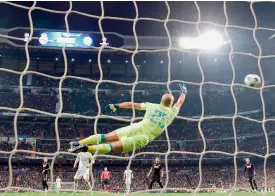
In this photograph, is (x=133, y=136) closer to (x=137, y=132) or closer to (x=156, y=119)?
(x=137, y=132)

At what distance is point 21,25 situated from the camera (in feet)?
70.0

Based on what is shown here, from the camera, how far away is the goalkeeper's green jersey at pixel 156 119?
4000mm

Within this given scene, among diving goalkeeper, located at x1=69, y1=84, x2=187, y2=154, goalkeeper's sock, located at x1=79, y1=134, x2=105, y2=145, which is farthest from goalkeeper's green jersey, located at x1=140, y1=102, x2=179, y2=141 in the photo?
goalkeeper's sock, located at x1=79, y1=134, x2=105, y2=145

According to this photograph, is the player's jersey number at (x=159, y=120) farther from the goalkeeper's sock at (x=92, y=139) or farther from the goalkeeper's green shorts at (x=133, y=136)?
the goalkeeper's sock at (x=92, y=139)

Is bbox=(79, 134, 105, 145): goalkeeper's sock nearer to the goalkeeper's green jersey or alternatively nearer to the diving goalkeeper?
the diving goalkeeper

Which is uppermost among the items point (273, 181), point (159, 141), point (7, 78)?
point (7, 78)

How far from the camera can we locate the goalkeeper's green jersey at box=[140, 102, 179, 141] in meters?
4.00

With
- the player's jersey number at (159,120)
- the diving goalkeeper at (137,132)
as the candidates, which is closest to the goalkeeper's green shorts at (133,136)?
the diving goalkeeper at (137,132)

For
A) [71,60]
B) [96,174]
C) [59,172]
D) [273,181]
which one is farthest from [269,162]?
[71,60]

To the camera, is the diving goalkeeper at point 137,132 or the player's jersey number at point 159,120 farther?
the player's jersey number at point 159,120

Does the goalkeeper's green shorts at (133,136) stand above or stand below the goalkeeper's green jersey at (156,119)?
below

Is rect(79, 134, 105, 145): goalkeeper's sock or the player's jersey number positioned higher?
the player's jersey number

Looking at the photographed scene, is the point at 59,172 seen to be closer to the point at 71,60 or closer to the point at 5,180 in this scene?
the point at 5,180

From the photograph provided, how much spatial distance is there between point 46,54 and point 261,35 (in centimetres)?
1171
